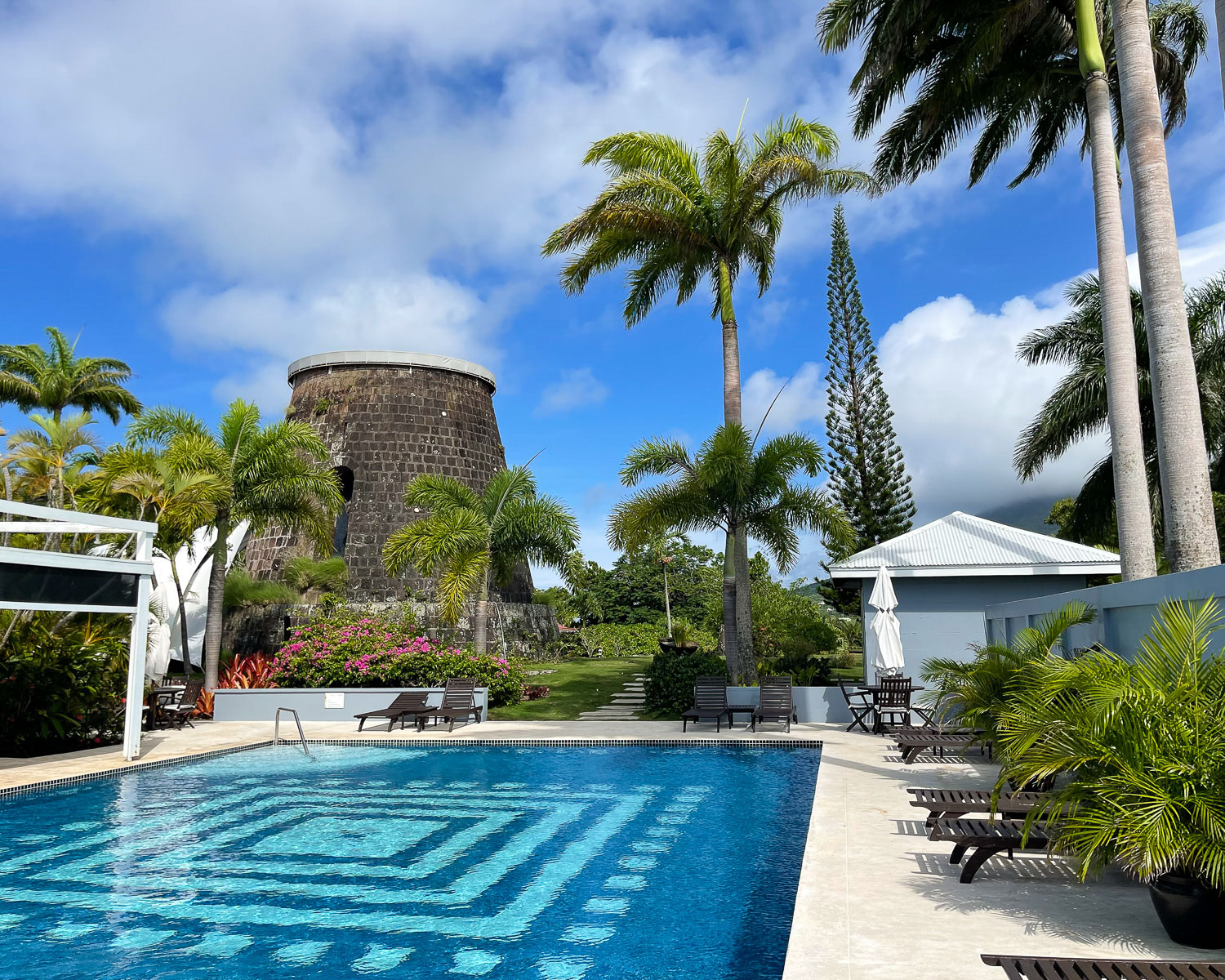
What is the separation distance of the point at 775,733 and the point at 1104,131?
9.23 metres

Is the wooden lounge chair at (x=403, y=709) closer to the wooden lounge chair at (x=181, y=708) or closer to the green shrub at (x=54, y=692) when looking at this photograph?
the wooden lounge chair at (x=181, y=708)

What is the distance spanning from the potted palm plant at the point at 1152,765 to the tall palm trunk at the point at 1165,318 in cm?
542

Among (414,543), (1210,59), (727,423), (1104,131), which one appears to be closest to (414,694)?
(414,543)

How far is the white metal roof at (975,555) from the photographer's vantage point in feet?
45.5

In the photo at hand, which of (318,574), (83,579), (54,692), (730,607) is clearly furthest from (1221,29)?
(318,574)

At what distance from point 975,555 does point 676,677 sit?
5577 mm

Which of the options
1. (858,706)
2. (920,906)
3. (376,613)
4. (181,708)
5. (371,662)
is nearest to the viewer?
(920,906)

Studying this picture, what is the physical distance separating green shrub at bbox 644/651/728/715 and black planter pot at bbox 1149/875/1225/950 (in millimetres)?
11276

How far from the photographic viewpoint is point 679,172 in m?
15.8

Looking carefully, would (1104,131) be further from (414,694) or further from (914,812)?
(414,694)

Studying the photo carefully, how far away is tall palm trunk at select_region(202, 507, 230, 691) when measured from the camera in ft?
53.8

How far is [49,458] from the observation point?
51.9 feet

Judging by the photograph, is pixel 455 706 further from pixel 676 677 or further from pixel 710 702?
pixel 710 702

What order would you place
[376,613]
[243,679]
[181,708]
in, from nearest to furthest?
[181,708]
[243,679]
[376,613]
